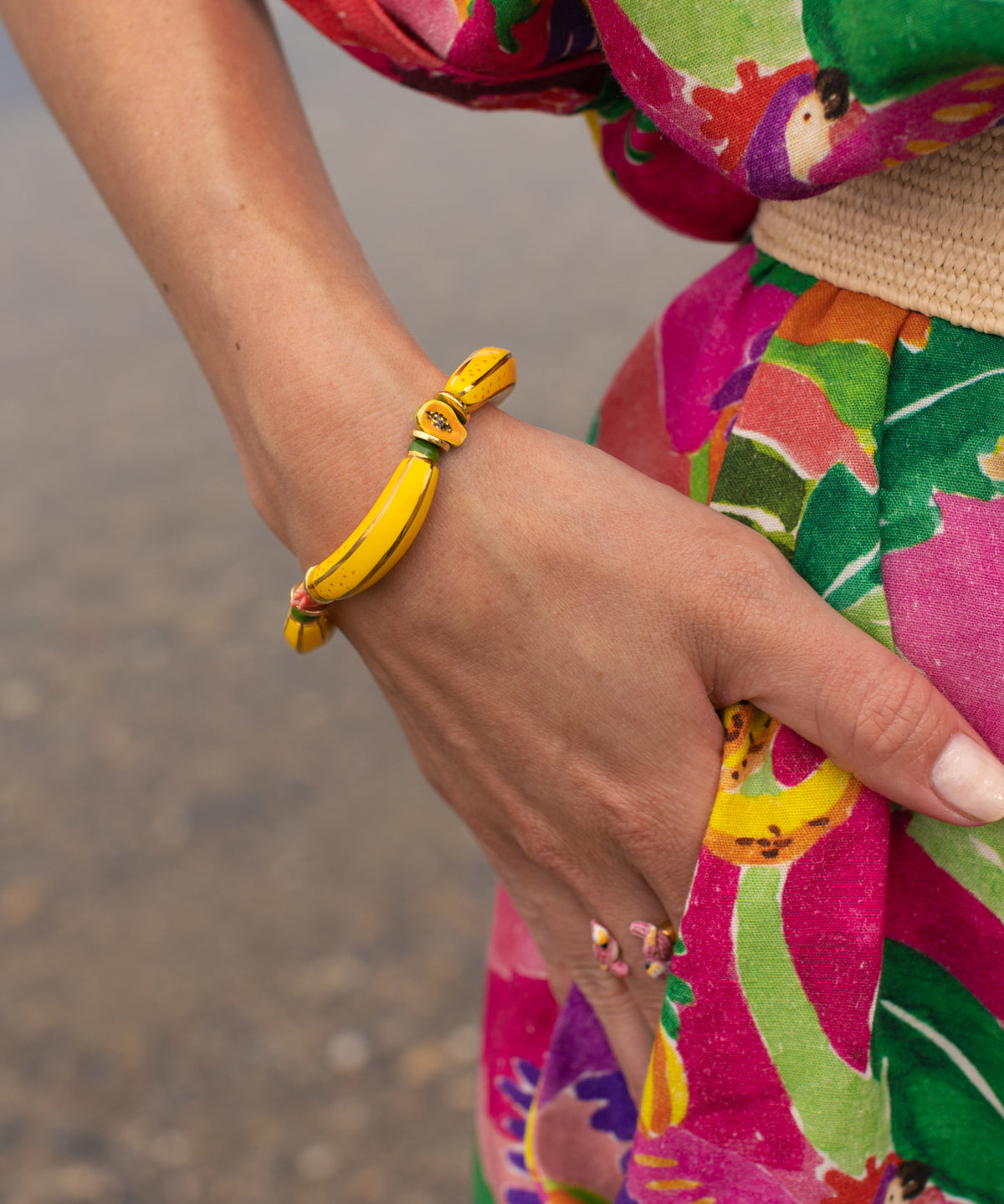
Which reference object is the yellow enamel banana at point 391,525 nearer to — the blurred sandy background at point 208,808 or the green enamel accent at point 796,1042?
the green enamel accent at point 796,1042

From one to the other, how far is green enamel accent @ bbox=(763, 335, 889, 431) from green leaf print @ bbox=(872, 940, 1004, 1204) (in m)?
0.33

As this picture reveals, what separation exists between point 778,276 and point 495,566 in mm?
280

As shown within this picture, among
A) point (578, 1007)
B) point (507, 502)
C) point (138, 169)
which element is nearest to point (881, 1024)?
point (578, 1007)

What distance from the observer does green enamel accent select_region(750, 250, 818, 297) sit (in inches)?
27.8

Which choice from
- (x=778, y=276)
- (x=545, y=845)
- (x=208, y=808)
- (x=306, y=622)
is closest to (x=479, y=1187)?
(x=545, y=845)

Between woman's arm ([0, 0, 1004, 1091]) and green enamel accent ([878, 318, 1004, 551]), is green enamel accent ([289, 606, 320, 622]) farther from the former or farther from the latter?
green enamel accent ([878, 318, 1004, 551])

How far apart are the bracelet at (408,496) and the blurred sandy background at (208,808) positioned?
1533 millimetres

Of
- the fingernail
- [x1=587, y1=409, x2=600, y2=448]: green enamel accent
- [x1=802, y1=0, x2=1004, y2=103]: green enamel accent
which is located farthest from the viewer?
[x1=587, y1=409, x2=600, y2=448]: green enamel accent

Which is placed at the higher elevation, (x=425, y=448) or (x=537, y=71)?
(x=537, y=71)

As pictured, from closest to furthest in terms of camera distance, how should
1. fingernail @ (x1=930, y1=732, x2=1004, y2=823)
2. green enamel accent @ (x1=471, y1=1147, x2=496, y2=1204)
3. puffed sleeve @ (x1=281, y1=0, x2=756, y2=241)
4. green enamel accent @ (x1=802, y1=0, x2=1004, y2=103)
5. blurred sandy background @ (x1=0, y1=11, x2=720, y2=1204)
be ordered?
green enamel accent @ (x1=802, y1=0, x2=1004, y2=103), fingernail @ (x1=930, y1=732, x2=1004, y2=823), puffed sleeve @ (x1=281, y1=0, x2=756, y2=241), green enamel accent @ (x1=471, y1=1147, x2=496, y2=1204), blurred sandy background @ (x1=0, y1=11, x2=720, y2=1204)

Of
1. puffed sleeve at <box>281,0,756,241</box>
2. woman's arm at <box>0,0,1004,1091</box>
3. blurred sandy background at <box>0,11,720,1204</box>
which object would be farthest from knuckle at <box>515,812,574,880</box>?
blurred sandy background at <box>0,11,720,1204</box>

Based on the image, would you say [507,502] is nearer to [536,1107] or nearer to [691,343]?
[691,343]

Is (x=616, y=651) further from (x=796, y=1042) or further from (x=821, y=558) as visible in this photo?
(x=796, y=1042)

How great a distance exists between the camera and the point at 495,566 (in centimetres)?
64
